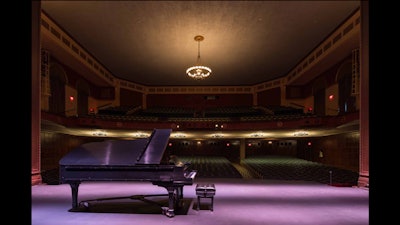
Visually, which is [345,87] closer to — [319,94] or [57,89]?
[319,94]

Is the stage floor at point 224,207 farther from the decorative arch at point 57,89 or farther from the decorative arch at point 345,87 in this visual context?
the decorative arch at point 57,89

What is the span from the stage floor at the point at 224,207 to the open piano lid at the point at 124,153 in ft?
2.59

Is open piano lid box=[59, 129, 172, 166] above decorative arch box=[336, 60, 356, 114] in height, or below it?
below

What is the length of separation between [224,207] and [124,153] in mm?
1901

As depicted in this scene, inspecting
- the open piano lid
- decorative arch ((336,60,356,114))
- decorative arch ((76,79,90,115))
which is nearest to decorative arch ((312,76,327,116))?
decorative arch ((336,60,356,114))

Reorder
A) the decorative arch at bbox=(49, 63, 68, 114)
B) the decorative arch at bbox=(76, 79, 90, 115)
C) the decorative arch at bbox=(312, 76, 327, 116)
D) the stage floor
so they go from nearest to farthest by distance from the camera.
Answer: the stage floor
the decorative arch at bbox=(49, 63, 68, 114)
the decorative arch at bbox=(312, 76, 327, 116)
the decorative arch at bbox=(76, 79, 90, 115)

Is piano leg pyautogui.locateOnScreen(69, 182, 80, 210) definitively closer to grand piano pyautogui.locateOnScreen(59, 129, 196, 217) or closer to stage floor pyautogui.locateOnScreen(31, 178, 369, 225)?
grand piano pyautogui.locateOnScreen(59, 129, 196, 217)

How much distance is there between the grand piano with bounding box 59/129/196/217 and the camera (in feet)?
12.6

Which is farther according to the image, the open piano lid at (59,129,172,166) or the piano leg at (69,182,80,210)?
the piano leg at (69,182,80,210)

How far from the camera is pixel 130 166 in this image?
12.8 feet

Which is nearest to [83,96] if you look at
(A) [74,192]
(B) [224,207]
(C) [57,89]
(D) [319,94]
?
(C) [57,89]

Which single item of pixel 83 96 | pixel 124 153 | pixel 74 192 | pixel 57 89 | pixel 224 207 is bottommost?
pixel 224 207

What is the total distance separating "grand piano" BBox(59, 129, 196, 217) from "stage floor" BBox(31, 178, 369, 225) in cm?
40

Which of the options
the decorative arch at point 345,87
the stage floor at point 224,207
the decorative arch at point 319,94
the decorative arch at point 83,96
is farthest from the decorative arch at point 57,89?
the decorative arch at point 319,94
